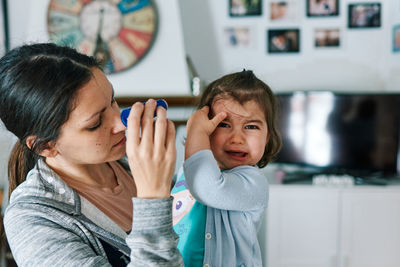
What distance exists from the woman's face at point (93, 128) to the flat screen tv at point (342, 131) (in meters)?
2.06

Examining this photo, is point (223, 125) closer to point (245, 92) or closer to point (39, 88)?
point (245, 92)

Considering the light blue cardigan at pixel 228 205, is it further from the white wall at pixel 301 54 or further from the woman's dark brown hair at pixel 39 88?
the white wall at pixel 301 54

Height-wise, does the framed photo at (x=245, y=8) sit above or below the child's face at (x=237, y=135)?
above

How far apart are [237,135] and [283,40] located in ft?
7.02

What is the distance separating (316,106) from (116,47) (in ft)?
5.29

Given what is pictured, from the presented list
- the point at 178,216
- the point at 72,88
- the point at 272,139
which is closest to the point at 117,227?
the point at 178,216

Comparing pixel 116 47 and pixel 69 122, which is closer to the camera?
pixel 69 122

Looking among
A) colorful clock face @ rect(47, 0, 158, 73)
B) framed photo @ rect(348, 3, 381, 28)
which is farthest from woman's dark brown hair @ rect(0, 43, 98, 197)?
framed photo @ rect(348, 3, 381, 28)

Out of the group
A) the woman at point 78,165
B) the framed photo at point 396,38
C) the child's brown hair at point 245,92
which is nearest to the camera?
the woman at point 78,165

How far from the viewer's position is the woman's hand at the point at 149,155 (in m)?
0.59

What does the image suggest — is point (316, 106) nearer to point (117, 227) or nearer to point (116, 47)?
point (116, 47)

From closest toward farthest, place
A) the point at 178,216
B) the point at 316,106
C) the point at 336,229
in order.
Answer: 1. the point at 178,216
2. the point at 336,229
3. the point at 316,106

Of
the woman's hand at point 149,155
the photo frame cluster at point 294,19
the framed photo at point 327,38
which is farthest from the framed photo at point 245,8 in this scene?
the woman's hand at point 149,155

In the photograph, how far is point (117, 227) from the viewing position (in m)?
0.76
